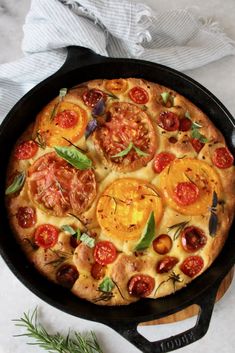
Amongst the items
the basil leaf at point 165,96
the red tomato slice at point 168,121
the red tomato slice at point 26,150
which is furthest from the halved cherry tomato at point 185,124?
the red tomato slice at point 26,150

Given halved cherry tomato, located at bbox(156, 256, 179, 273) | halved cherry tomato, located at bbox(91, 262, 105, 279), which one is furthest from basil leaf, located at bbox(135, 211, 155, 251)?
halved cherry tomato, located at bbox(91, 262, 105, 279)

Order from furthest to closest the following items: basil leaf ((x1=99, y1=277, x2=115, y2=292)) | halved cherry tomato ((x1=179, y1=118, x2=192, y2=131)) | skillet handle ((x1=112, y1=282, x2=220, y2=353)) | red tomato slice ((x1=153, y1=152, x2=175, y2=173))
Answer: halved cherry tomato ((x1=179, y1=118, x2=192, y2=131))
red tomato slice ((x1=153, y1=152, x2=175, y2=173))
basil leaf ((x1=99, y1=277, x2=115, y2=292))
skillet handle ((x1=112, y1=282, x2=220, y2=353))

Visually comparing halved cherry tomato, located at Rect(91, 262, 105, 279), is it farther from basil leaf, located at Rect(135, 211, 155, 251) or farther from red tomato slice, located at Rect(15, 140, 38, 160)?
red tomato slice, located at Rect(15, 140, 38, 160)

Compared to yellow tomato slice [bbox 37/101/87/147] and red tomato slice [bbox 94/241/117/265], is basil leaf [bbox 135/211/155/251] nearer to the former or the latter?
red tomato slice [bbox 94/241/117/265]

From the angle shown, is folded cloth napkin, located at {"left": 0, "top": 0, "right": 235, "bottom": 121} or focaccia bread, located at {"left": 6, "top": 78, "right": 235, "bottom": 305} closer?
focaccia bread, located at {"left": 6, "top": 78, "right": 235, "bottom": 305}

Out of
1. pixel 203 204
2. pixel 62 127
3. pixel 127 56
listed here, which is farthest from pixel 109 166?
pixel 127 56

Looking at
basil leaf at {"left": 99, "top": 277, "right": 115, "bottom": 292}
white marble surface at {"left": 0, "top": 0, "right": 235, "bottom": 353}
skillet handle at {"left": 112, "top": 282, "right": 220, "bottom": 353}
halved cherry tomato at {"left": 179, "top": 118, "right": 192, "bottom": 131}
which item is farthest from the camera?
white marble surface at {"left": 0, "top": 0, "right": 235, "bottom": 353}

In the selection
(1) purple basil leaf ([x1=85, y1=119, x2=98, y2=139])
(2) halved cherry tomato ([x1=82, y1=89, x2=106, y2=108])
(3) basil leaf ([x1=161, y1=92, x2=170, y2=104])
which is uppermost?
(3) basil leaf ([x1=161, y1=92, x2=170, y2=104])

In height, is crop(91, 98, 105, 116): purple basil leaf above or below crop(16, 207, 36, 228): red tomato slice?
above

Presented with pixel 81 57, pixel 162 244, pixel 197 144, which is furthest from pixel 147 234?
pixel 81 57
